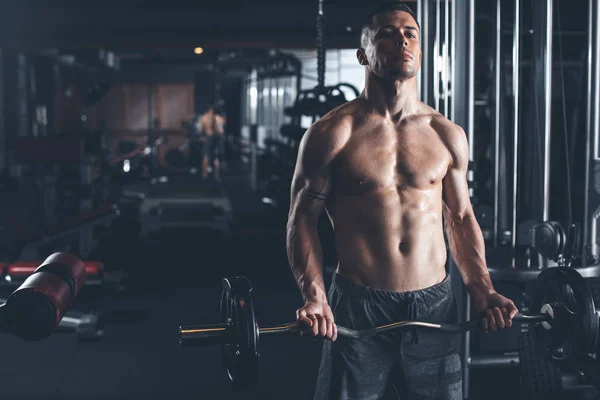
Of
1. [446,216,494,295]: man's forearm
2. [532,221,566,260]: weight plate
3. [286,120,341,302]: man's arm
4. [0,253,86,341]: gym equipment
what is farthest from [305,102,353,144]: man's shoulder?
[532,221,566,260]: weight plate

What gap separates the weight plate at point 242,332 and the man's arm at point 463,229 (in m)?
0.48

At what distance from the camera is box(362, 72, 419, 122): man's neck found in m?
1.47

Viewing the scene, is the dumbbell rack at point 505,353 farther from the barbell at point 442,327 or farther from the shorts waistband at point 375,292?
the shorts waistband at point 375,292

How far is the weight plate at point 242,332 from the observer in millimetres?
1233

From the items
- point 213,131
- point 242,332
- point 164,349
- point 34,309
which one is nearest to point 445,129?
point 242,332

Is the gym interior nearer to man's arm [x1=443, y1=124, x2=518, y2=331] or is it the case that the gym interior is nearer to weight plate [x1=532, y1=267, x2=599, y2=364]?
weight plate [x1=532, y1=267, x2=599, y2=364]

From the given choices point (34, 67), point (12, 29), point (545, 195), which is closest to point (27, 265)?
point (545, 195)

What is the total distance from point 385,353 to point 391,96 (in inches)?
20.3

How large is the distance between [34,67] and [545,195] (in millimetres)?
10146

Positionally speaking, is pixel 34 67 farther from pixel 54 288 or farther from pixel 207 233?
pixel 54 288

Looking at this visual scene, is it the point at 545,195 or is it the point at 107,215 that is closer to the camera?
the point at 545,195

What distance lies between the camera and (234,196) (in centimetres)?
880

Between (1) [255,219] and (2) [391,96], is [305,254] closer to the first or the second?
(2) [391,96]

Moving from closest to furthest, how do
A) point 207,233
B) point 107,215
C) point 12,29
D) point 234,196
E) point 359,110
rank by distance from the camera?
point 359,110
point 107,215
point 207,233
point 12,29
point 234,196
